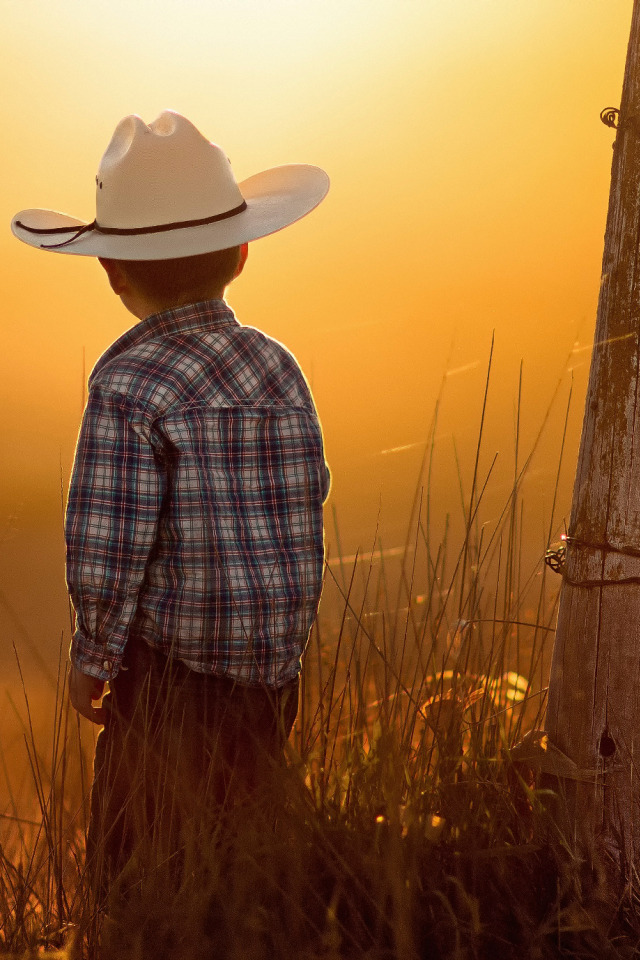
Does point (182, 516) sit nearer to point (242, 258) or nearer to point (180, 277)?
point (180, 277)

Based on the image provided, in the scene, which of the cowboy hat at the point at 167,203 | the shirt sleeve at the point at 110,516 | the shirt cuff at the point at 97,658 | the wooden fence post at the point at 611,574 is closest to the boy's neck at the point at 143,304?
the cowboy hat at the point at 167,203

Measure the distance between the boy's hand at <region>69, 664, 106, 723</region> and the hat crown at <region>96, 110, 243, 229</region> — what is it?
104 cm

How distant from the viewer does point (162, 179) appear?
221 cm

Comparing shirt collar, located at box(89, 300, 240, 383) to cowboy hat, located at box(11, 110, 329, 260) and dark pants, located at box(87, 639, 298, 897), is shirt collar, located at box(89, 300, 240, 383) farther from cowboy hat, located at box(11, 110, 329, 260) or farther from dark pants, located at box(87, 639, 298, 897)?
dark pants, located at box(87, 639, 298, 897)

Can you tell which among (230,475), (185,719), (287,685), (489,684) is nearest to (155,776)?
(185,719)

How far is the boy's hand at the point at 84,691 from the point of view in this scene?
2045 mm

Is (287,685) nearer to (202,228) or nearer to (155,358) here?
(155,358)

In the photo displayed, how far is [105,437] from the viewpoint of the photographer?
194 cm

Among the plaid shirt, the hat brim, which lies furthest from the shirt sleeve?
the hat brim

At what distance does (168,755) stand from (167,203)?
125 cm

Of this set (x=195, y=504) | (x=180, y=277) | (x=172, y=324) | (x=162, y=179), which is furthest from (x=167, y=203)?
(x=195, y=504)

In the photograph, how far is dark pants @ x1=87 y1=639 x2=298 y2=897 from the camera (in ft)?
6.43

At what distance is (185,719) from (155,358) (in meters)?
0.79

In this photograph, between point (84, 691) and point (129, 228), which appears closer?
point (84, 691)
